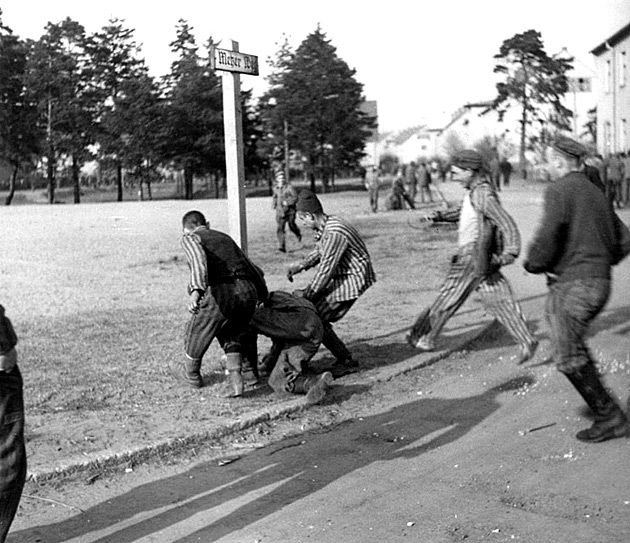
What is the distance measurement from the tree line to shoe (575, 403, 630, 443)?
28.1 meters

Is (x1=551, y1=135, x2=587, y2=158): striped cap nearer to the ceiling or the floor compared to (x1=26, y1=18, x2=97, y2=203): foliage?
nearer to the floor

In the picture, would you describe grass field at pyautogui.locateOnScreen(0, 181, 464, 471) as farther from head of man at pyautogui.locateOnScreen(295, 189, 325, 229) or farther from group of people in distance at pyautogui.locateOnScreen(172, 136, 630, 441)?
head of man at pyautogui.locateOnScreen(295, 189, 325, 229)

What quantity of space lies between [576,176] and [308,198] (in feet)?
8.84

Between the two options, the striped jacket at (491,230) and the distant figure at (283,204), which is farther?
the distant figure at (283,204)

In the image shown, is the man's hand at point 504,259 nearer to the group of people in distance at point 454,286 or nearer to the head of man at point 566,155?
the group of people in distance at point 454,286

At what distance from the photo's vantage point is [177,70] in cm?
5028

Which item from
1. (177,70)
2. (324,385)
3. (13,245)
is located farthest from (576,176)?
(177,70)

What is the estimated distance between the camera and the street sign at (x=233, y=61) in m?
7.17

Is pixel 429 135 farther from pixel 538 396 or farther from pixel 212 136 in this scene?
pixel 538 396

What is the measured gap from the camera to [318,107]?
65.3 meters

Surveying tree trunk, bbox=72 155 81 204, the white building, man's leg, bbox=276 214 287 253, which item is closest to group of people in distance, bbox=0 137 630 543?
man's leg, bbox=276 214 287 253

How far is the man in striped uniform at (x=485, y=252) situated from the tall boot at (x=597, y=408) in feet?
6.53

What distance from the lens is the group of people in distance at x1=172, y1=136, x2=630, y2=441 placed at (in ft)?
18.2

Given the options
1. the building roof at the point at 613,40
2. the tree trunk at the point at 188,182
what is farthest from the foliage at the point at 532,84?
the tree trunk at the point at 188,182
